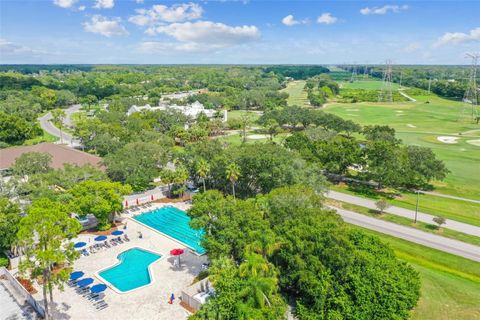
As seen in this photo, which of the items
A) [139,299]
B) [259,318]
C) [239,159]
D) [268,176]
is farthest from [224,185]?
[259,318]

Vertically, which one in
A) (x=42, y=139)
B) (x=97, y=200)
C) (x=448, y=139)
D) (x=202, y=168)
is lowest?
(x=42, y=139)

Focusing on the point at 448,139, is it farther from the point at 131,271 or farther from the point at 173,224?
the point at 131,271

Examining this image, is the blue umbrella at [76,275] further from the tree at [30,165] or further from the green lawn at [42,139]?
the green lawn at [42,139]

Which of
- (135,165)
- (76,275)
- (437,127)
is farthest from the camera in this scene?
(437,127)

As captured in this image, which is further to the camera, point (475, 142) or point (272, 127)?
point (272, 127)

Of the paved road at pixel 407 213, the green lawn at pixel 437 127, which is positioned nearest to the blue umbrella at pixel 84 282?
the paved road at pixel 407 213

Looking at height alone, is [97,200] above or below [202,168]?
below

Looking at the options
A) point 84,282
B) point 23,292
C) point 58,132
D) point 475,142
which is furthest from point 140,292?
point 475,142
